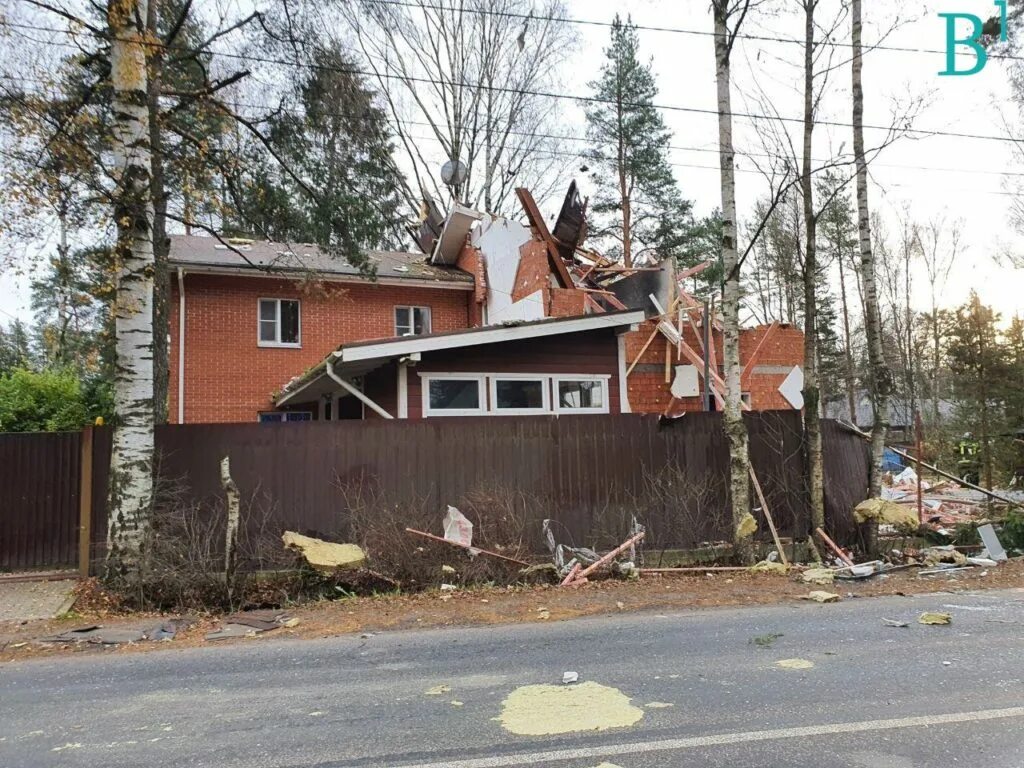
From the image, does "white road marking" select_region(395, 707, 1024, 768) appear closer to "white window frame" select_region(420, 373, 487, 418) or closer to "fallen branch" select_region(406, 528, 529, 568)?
"fallen branch" select_region(406, 528, 529, 568)

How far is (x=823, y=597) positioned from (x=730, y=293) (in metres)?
4.17

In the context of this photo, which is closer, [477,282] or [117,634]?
[117,634]

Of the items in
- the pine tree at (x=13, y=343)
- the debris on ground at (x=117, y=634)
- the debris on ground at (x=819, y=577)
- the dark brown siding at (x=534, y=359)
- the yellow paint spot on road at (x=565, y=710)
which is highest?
the pine tree at (x=13, y=343)

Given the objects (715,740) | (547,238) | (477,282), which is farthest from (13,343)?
(715,740)

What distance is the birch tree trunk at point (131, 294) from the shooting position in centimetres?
826

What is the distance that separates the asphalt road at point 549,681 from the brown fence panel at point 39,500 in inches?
164

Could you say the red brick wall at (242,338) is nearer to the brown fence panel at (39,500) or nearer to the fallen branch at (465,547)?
the brown fence panel at (39,500)

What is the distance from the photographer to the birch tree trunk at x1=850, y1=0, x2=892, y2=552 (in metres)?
11.1

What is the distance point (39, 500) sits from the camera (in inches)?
381

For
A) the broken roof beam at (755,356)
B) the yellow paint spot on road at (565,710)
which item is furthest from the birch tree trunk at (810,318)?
the yellow paint spot on road at (565,710)

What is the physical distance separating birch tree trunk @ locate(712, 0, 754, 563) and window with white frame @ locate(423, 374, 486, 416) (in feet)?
14.3

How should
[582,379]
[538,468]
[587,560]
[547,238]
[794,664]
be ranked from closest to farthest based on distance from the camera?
[794,664], [587,560], [538,468], [582,379], [547,238]

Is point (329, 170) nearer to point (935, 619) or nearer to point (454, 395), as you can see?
point (454, 395)

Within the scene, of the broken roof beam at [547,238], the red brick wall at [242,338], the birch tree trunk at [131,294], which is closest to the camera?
the birch tree trunk at [131,294]
